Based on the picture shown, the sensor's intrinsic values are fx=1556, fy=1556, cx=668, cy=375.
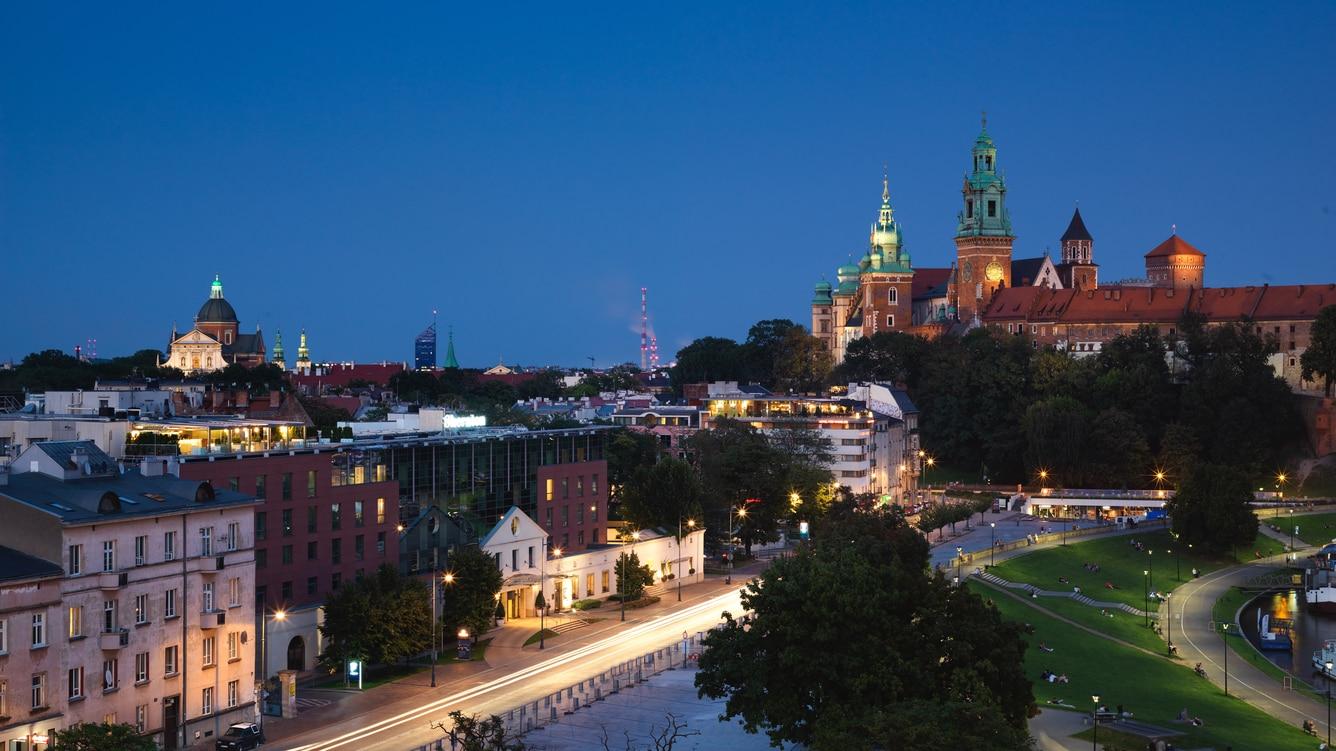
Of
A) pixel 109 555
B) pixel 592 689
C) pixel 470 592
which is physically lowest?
pixel 592 689

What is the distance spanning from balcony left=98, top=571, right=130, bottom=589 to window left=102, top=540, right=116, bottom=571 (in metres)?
0.21

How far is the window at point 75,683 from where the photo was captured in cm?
4728

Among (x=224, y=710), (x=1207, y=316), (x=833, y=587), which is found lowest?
(x=224, y=710)

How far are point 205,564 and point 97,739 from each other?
444 inches

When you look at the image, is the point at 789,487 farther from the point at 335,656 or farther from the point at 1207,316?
the point at 1207,316

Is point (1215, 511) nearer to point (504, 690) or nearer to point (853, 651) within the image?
point (504, 690)

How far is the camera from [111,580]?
4888 cm

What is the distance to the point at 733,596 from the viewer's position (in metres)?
85.8

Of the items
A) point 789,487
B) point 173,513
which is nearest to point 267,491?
point 173,513

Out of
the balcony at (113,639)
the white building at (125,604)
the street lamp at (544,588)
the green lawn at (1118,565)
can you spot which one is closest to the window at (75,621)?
the white building at (125,604)

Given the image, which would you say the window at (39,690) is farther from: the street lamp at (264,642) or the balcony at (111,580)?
the street lamp at (264,642)

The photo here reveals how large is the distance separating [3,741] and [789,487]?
67927 millimetres

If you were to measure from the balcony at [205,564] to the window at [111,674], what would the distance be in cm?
450

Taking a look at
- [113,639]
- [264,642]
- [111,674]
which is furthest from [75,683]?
[264,642]
